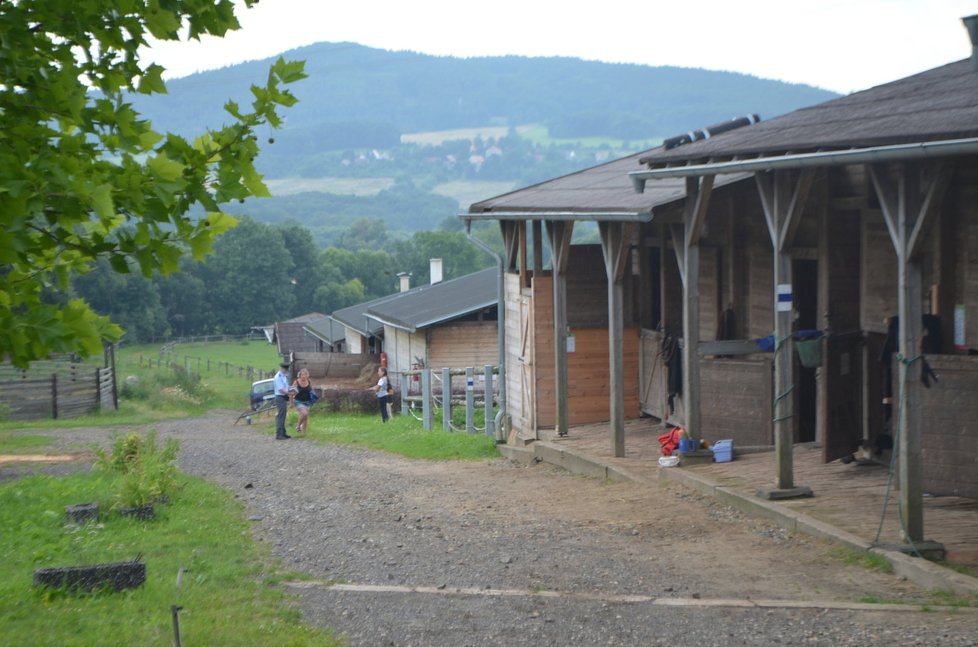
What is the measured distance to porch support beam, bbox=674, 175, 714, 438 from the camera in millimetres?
12570

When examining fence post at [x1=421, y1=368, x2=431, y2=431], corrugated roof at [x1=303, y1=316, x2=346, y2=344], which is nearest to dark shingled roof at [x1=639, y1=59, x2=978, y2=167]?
fence post at [x1=421, y1=368, x2=431, y2=431]

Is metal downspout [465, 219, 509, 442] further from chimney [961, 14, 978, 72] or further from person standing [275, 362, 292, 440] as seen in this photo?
chimney [961, 14, 978, 72]

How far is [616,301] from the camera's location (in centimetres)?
1466

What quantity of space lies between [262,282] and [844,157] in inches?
3826

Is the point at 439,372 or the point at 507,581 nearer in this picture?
the point at 507,581

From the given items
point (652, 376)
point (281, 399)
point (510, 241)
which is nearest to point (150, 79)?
point (652, 376)

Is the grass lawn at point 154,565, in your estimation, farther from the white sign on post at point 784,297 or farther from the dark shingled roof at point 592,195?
the white sign on post at point 784,297

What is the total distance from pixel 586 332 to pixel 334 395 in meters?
14.0

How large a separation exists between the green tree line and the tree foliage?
251 feet

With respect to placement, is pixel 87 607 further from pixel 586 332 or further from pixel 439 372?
pixel 439 372

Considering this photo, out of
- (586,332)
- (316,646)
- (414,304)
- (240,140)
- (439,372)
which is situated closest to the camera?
(240,140)

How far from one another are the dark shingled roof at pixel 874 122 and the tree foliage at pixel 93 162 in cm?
468

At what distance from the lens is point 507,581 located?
8742 mm

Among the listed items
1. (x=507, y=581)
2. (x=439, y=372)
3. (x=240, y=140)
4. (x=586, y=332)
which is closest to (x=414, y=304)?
(x=439, y=372)
